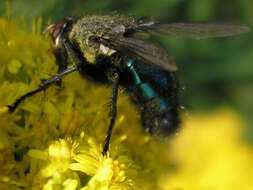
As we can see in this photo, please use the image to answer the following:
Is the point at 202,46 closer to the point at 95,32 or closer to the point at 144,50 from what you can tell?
the point at 95,32

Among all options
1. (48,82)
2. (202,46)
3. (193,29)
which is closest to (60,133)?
(48,82)

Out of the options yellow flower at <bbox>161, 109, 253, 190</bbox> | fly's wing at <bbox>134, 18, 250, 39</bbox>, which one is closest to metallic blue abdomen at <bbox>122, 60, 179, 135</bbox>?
fly's wing at <bbox>134, 18, 250, 39</bbox>

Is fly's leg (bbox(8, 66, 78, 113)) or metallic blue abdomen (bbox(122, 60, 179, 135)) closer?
fly's leg (bbox(8, 66, 78, 113))

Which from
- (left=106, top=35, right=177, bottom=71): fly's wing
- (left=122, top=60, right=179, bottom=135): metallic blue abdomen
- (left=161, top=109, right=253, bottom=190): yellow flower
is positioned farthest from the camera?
(left=161, top=109, right=253, bottom=190): yellow flower

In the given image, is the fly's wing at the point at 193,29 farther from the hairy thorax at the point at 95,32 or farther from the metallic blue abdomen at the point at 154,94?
the metallic blue abdomen at the point at 154,94

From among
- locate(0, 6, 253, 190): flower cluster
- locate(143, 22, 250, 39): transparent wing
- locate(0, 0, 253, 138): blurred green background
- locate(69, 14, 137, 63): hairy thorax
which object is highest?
locate(0, 0, 253, 138): blurred green background

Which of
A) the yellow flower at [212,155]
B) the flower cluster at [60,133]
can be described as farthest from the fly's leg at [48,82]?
the yellow flower at [212,155]

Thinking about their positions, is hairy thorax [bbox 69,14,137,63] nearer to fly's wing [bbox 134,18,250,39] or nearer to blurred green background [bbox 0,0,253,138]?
fly's wing [bbox 134,18,250,39]

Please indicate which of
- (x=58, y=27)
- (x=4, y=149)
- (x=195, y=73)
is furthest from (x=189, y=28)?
(x=195, y=73)
